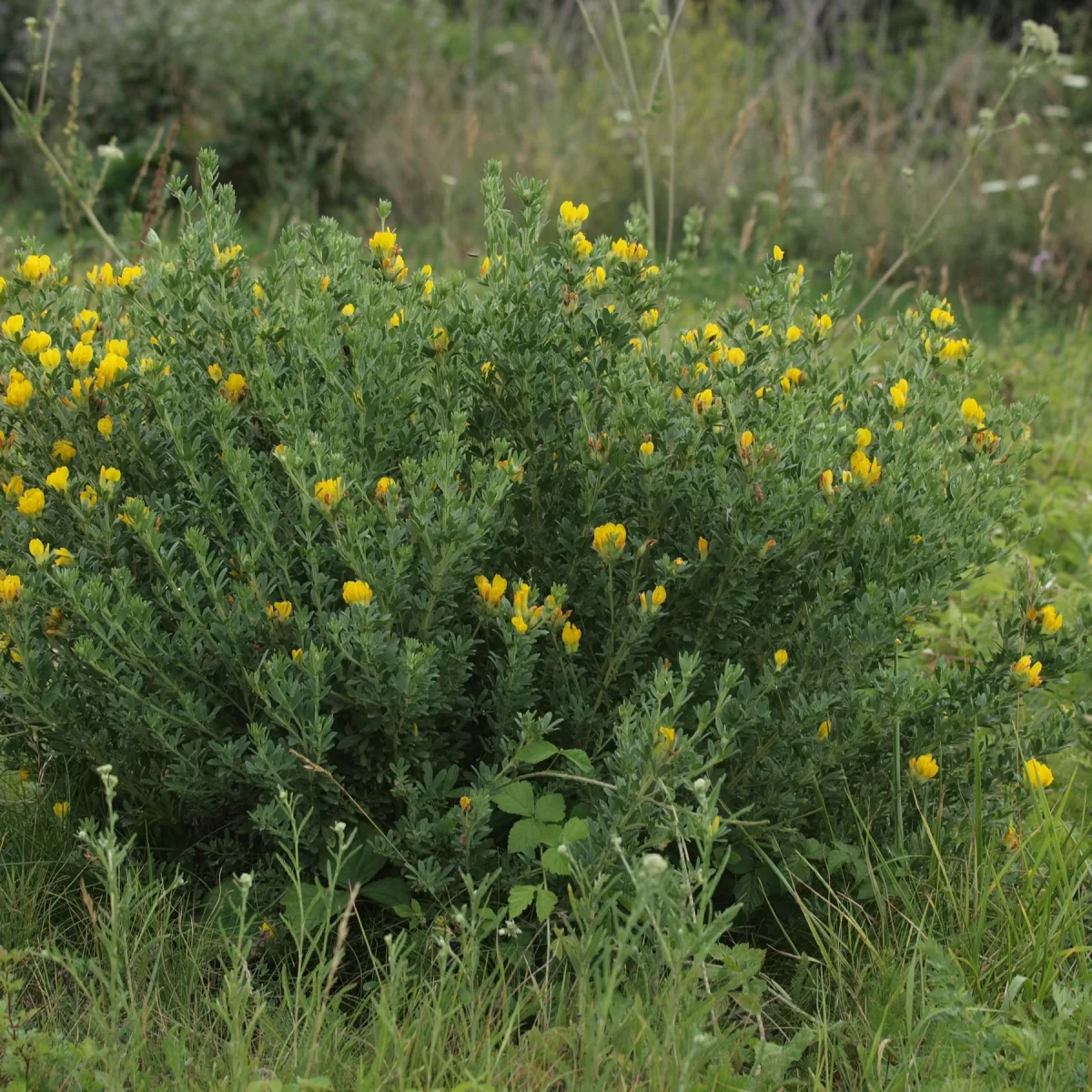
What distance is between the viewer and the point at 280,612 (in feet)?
6.69

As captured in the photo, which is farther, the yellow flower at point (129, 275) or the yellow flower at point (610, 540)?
the yellow flower at point (129, 275)

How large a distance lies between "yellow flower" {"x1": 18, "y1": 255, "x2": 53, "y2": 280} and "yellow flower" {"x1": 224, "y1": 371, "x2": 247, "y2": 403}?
413mm

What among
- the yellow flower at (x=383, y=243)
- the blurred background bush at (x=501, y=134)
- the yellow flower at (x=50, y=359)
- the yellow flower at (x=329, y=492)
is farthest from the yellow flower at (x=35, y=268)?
the blurred background bush at (x=501, y=134)

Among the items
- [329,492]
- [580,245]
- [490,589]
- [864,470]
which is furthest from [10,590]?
[864,470]

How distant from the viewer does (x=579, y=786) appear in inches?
Answer: 87.0

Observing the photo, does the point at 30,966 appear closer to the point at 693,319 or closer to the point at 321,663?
the point at 321,663

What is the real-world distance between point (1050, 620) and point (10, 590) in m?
1.72

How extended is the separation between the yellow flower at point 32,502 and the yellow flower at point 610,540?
90 cm

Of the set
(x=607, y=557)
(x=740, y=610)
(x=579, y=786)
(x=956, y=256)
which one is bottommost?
(x=956, y=256)

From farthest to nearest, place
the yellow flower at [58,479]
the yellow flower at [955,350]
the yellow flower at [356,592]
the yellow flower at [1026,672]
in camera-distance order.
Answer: the yellow flower at [955,350]
the yellow flower at [1026,672]
the yellow flower at [58,479]
the yellow flower at [356,592]

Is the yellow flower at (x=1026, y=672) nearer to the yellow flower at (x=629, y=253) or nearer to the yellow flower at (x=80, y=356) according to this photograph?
the yellow flower at (x=629, y=253)

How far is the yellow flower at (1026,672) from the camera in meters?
2.13

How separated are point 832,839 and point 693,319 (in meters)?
4.19

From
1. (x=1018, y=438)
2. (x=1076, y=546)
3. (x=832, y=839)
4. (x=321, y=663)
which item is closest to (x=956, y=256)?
(x=1076, y=546)
